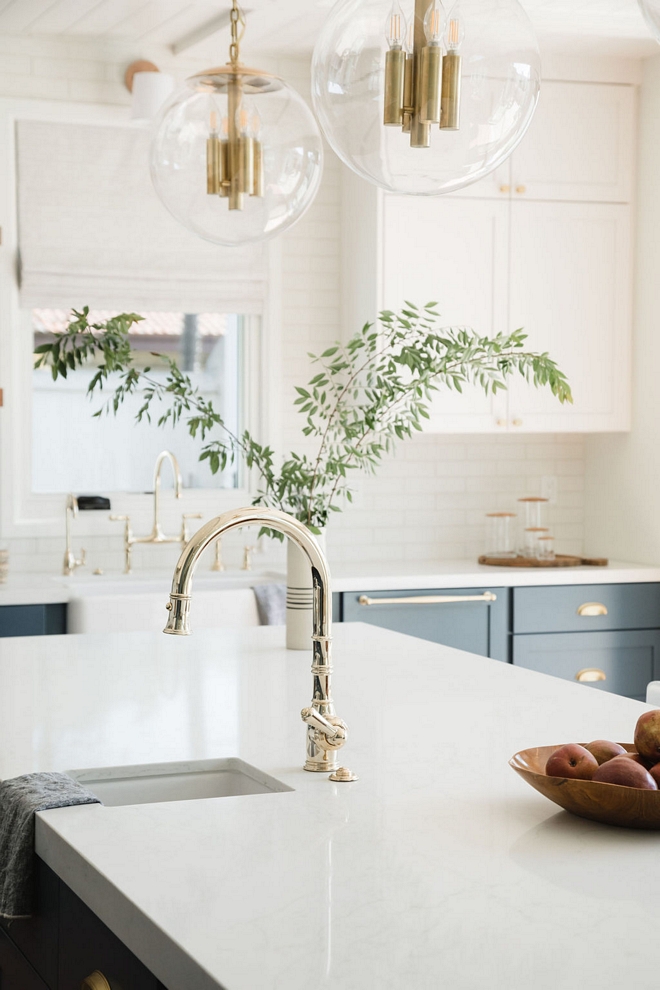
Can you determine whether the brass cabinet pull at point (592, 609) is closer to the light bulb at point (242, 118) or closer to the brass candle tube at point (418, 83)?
the light bulb at point (242, 118)

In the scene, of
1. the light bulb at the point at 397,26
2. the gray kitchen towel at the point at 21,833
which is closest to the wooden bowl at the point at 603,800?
the gray kitchen towel at the point at 21,833

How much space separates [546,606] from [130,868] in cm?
340

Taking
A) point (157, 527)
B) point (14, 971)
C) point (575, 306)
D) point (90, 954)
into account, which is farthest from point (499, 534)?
point (90, 954)

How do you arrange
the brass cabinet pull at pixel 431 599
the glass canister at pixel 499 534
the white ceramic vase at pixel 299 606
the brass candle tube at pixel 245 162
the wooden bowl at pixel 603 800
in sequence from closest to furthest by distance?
1. the wooden bowl at pixel 603 800
2. the brass candle tube at pixel 245 162
3. the white ceramic vase at pixel 299 606
4. the brass cabinet pull at pixel 431 599
5. the glass canister at pixel 499 534

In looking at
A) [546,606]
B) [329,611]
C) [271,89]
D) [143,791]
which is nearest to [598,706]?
[329,611]

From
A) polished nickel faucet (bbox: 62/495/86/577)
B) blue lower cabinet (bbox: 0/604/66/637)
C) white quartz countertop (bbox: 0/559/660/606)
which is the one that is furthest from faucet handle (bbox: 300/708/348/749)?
polished nickel faucet (bbox: 62/495/86/577)

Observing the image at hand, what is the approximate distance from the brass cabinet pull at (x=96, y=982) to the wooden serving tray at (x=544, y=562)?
3.60 m

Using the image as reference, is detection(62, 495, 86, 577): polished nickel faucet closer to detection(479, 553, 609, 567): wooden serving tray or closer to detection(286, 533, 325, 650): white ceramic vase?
detection(479, 553, 609, 567): wooden serving tray

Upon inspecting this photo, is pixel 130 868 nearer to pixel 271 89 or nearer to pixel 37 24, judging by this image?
pixel 271 89

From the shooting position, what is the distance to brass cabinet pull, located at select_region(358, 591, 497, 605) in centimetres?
430

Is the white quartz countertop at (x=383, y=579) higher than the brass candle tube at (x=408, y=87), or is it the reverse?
the brass candle tube at (x=408, y=87)

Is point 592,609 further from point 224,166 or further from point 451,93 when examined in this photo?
point 451,93

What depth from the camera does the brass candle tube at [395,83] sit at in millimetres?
1496

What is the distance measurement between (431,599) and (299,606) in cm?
162
